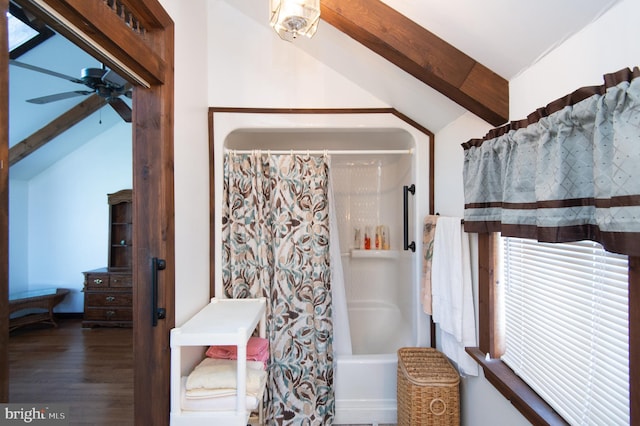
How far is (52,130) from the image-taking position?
317 centimetres

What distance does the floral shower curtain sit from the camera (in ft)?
6.27

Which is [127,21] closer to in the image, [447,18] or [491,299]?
[447,18]

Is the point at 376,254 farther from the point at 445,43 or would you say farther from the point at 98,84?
the point at 98,84

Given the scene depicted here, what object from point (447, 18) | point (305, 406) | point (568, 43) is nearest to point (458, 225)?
point (568, 43)

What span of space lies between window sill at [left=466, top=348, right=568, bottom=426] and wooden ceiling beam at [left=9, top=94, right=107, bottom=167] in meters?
4.61

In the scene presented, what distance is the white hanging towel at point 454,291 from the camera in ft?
5.03

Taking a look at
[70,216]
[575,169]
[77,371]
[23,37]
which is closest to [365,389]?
[575,169]

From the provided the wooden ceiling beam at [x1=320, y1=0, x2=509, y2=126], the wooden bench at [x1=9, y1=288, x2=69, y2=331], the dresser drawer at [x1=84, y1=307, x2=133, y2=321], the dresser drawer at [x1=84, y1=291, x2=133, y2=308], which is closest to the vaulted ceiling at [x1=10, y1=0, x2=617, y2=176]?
the wooden ceiling beam at [x1=320, y1=0, x2=509, y2=126]

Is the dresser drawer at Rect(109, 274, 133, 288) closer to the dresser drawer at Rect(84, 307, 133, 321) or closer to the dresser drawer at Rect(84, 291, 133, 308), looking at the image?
the dresser drawer at Rect(84, 291, 133, 308)

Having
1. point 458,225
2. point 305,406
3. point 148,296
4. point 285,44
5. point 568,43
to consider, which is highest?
point 285,44

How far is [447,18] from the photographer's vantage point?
3.94ft

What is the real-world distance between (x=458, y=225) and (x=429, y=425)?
1.18 metres

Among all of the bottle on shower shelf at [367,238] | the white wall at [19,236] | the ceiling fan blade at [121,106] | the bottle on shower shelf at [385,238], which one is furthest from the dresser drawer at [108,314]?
the bottle on shower shelf at [385,238]

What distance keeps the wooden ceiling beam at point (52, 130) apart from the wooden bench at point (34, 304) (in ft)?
5.39
